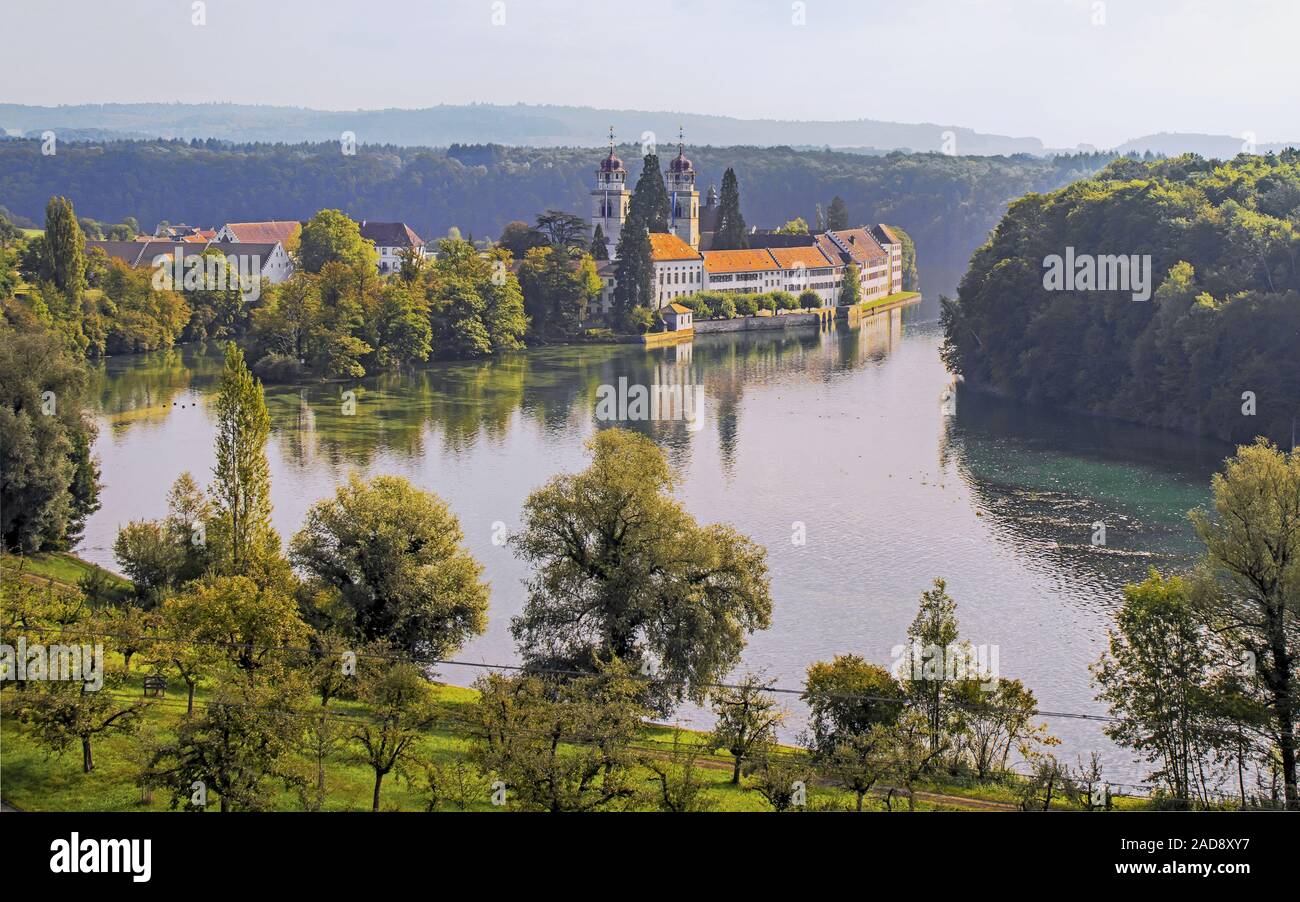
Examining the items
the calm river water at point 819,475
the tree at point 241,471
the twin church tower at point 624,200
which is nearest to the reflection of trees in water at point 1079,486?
the calm river water at point 819,475

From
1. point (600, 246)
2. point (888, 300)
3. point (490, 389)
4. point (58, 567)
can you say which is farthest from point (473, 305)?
point (58, 567)

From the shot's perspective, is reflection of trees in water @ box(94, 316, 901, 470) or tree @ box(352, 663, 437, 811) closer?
tree @ box(352, 663, 437, 811)

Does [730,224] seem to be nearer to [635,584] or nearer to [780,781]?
[635,584]

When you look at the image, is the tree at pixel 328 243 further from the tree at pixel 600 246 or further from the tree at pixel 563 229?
the tree at pixel 600 246

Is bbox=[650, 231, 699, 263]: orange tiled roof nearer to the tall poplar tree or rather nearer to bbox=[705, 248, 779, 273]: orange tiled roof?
bbox=[705, 248, 779, 273]: orange tiled roof

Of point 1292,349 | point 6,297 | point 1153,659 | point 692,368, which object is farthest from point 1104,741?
point 6,297

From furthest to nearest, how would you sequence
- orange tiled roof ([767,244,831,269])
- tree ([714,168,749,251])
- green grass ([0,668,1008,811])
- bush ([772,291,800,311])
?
tree ([714,168,749,251]) → orange tiled roof ([767,244,831,269]) → bush ([772,291,800,311]) → green grass ([0,668,1008,811])

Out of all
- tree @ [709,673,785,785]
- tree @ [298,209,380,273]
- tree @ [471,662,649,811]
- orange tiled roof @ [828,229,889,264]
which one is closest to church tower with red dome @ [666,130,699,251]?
orange tiled roof @ [828,229,889,264]
